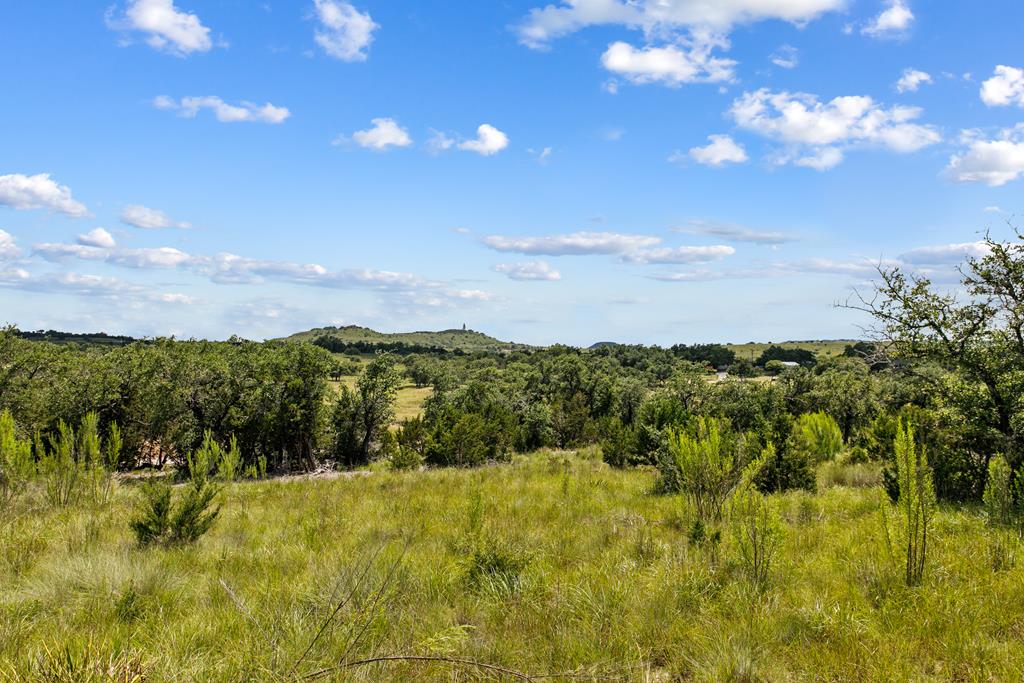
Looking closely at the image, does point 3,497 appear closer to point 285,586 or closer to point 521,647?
point 285,586

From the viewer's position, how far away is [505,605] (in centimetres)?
476

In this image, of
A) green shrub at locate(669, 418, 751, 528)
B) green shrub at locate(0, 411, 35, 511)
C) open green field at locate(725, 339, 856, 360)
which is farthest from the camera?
open green field at locate(725, 339, 856, 360)

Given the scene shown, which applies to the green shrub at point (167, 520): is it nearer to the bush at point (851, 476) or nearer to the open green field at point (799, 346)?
the bush at point (851, 476)

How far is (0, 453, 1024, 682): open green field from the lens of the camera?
3633 millimetres

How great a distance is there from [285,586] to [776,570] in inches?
202

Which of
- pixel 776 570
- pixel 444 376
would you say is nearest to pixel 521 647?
pixel 776 570

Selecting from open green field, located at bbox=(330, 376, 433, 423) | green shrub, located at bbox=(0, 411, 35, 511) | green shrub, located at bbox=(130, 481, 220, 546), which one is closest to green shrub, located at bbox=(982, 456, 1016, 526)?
green shrub, located at bbox=(130, 481, 220, 546)

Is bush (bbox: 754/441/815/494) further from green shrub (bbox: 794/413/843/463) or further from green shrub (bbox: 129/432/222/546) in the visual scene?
green shrub (bbox: 129/432/222/546)

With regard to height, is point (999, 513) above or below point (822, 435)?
above

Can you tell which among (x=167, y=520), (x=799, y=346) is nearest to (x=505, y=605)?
(x=167, y=520)

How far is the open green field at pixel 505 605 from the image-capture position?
3.63 m

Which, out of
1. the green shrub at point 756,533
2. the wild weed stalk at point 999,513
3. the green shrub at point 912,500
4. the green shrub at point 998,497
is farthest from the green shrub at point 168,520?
the green shrub at point 998,497

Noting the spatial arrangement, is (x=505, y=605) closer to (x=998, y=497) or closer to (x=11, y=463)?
(x=998, y=497)

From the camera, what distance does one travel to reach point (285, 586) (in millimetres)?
5320
